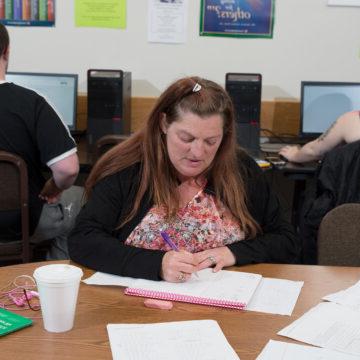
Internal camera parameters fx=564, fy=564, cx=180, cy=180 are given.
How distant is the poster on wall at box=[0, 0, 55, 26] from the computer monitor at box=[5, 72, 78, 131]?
0.99 feet

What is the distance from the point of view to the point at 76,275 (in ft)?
3.39

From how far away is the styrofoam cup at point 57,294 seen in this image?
1015 mm

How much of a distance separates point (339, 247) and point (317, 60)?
1.89m

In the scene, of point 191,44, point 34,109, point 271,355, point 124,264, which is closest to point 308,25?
point 191,44

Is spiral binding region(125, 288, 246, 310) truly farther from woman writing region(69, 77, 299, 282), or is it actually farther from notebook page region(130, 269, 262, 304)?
woman writing region(69, 77, 299, 282)

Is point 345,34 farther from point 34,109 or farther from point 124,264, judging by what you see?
point 124,264

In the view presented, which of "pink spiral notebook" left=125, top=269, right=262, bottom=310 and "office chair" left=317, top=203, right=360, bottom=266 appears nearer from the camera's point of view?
"pink spiral notebook" left=125, top=269, right=262, bottom=310

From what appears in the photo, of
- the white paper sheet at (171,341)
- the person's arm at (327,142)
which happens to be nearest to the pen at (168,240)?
the white paper sheet at (171,341)

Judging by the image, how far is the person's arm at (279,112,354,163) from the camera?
8.09ft

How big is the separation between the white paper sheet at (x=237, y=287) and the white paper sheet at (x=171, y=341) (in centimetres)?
13

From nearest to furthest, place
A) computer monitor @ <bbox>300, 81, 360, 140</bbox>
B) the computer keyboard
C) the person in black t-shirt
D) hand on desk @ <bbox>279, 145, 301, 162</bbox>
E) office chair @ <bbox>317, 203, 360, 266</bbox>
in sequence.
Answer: office chair @ <bbox>317, 203, 360, 266</bbox> → the person in black t-shirt → hand on desk @ <bbox>279, 145, 301, 162</bbox> → the computer keyboard → computer monitor @ <bbox>300, 81, 360, 140</bbox>

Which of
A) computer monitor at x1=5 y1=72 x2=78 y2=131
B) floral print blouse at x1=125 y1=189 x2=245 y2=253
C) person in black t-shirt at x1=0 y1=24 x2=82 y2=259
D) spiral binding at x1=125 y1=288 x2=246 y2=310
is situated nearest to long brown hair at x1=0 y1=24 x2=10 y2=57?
person in black t-shirt at x1=0 y1=24 x2=82 y2=259

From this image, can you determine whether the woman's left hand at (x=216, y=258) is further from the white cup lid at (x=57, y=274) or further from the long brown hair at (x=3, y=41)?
the long brown hair at (x=3, y=41)

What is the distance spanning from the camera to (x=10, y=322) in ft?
3.51
